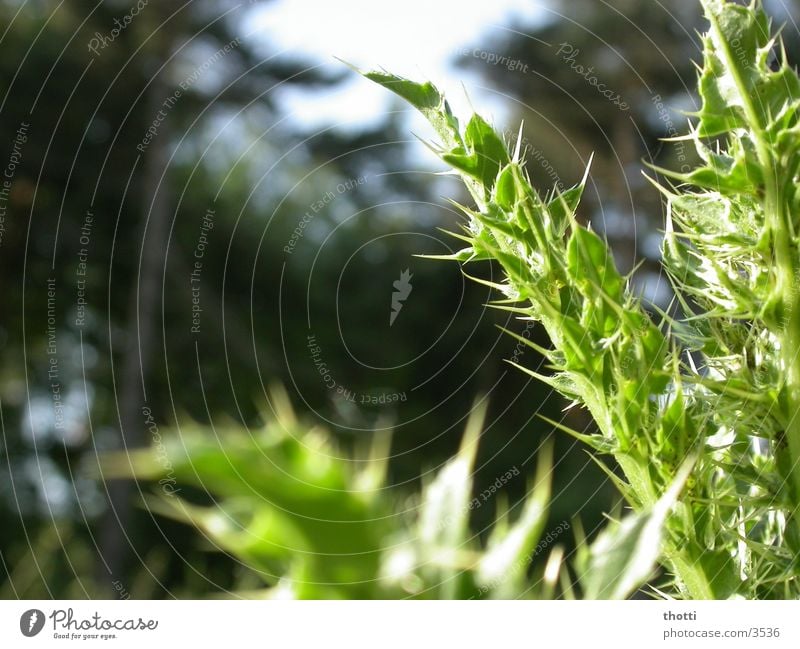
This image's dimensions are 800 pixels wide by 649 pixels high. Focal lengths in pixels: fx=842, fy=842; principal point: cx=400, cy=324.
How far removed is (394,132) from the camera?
7941 millimetres

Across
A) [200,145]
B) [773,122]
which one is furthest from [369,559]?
[200,145]

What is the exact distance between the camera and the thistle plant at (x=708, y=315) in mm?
495

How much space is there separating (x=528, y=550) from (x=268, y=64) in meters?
7.40

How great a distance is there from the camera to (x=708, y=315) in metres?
0.55

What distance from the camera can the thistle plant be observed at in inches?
19.5

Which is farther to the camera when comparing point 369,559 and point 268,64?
point 268,64

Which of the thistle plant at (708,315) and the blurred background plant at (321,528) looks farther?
the thistle plant at (708,315)

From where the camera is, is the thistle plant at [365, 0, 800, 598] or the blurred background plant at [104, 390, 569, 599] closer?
the blurred background plant at [104, 390, 569, 599]

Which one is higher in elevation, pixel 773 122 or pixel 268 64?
pixel 268 64

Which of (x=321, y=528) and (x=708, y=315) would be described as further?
(x=708, y=315)
